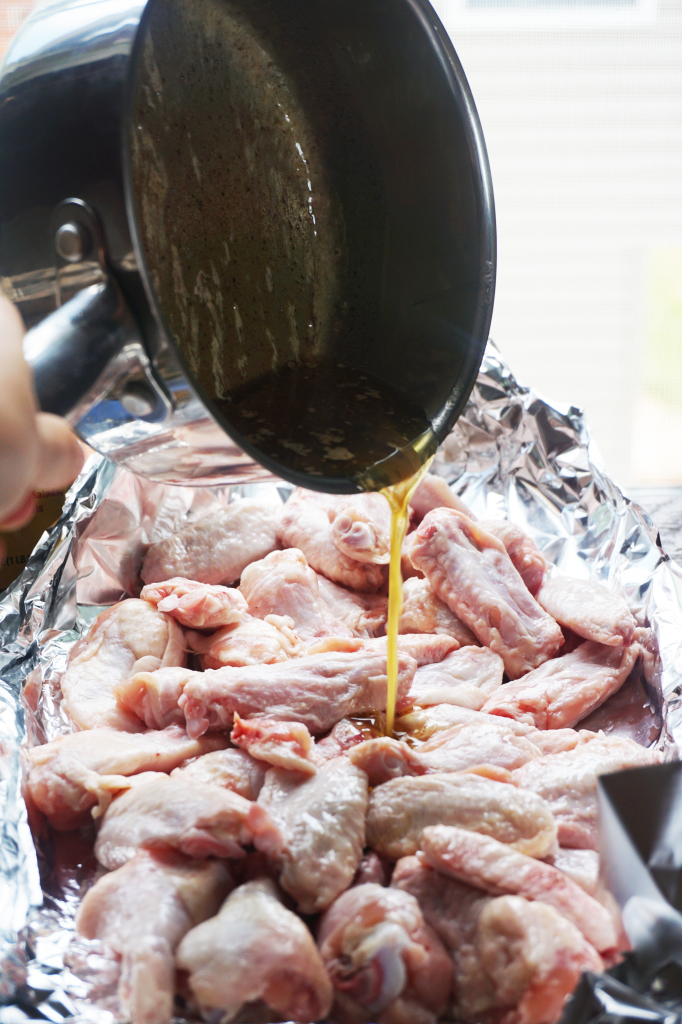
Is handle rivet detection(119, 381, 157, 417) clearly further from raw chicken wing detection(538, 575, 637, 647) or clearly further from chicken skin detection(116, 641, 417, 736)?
raw chicken wing detection(538, 575, 637, 647)

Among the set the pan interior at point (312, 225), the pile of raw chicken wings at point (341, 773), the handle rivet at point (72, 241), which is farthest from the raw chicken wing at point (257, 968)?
the handle rivet at point (72, 241)

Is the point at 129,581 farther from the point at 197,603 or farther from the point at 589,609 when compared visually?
the point at 589,609

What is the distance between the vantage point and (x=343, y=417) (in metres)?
1.57

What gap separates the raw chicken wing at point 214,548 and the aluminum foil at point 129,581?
0.28ft

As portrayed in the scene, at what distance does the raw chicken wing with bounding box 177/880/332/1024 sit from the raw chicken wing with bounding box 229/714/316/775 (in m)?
0.32

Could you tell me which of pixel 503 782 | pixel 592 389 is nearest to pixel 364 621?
pixel 503 782

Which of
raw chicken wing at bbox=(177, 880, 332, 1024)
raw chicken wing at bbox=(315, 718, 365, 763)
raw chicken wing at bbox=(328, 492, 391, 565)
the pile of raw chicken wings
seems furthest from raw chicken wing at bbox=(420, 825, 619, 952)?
raw chicken wing at bbox=(328, 492, 391, 565)

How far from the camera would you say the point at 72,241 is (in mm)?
1099

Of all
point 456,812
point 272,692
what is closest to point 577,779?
point 456,812

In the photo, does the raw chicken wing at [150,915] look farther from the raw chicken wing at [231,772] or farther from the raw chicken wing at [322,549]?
the raw chicken wing at [322,549]

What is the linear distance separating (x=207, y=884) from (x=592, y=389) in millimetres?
4666

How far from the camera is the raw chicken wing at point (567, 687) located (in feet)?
6.14

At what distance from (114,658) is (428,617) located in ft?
2.60

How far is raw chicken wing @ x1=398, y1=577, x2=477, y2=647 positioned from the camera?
7.02 ft
